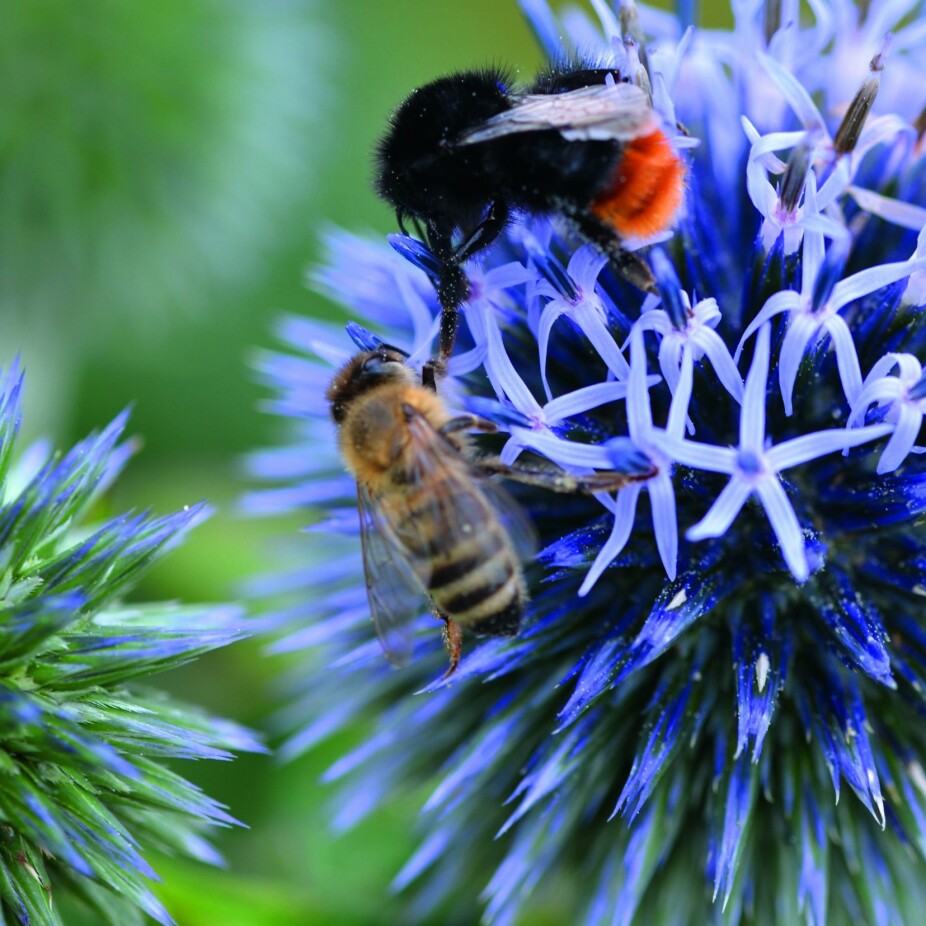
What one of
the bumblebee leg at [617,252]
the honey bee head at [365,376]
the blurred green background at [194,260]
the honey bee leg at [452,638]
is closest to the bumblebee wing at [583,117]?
the bumblebee leg at [617,252]

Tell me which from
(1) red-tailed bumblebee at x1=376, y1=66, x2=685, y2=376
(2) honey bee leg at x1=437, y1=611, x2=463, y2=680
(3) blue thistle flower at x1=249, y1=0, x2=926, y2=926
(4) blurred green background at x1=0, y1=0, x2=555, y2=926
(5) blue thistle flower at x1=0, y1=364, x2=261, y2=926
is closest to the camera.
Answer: (5) blue thistle flower at x1=0, y1=364, x2=261, y2=926

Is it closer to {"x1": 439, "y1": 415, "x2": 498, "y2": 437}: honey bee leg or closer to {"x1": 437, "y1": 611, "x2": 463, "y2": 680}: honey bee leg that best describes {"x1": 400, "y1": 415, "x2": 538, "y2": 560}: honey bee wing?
{"x1": 439, "y1": 415, "x2": 498, "y2": 437}: honey bee leg

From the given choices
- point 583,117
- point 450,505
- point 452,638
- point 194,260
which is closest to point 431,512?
point 450,505

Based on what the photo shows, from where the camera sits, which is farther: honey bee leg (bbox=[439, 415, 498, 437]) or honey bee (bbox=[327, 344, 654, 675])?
honey bee leg (bbox=[439, 415, 498, 437])

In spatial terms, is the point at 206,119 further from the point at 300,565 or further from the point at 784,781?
the point at 784,781

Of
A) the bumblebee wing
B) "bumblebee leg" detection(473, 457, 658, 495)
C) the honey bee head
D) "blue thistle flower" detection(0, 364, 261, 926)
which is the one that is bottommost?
"blue thistle flower" detection(0, 364, 261, 926)

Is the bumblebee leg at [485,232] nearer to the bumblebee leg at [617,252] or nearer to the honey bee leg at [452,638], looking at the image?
the bumblebee leg at [617,252]

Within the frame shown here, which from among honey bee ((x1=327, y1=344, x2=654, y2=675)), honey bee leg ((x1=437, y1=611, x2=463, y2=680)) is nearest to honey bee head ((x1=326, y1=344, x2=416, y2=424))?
honey bee ((x1=327, y1=344, x2=654, y2=675))
